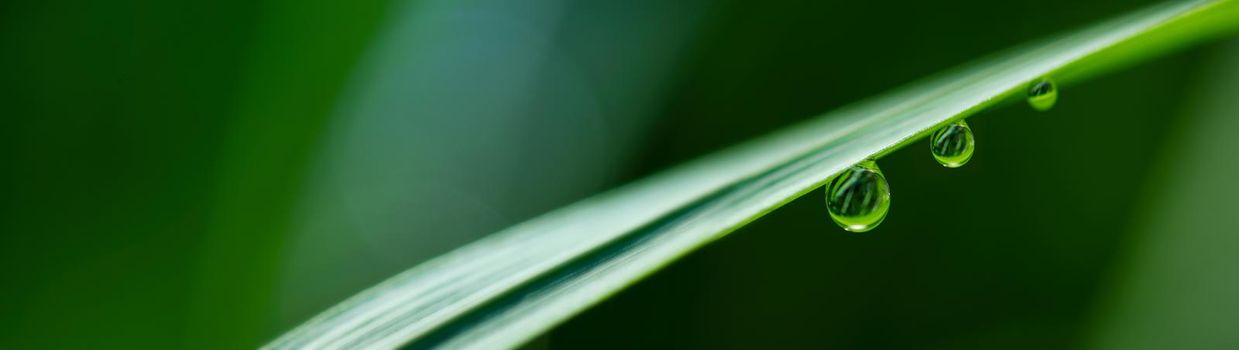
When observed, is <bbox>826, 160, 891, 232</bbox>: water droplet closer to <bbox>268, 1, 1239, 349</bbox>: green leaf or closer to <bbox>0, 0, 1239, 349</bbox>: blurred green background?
<bbox>268, 1, 1239, 349</bbox>: green leaf

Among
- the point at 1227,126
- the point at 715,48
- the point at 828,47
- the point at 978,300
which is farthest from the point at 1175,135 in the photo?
the point at 715,48

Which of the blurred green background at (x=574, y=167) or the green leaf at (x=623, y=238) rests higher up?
the blurred green background at (x=574, y=167)

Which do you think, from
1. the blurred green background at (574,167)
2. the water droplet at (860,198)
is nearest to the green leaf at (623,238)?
the water droplet at (860,198)

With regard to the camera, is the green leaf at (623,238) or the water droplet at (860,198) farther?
the water droplet at (860,198)

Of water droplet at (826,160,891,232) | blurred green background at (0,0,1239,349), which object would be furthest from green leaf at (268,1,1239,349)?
blurred green background at (0,0,1239,349)

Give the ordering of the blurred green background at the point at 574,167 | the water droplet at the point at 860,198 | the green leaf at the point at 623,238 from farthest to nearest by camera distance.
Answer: the blurred green background at the point at 574,167, the water droplet at the point at 860,198, the green leaf at the point at 623,238

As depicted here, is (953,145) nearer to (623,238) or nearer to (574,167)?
(623,238)

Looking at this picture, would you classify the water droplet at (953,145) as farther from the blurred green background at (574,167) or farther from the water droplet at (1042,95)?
the blurred green background at (574,167)
